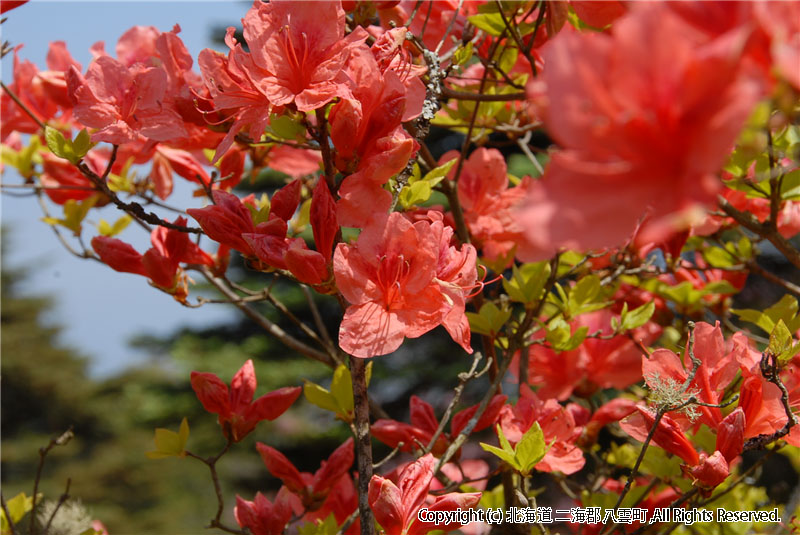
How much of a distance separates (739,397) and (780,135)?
39 cm

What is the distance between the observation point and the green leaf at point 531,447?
777 millimetres

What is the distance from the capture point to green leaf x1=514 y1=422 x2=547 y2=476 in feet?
2.55

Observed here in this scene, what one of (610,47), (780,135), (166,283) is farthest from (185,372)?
(610,47)

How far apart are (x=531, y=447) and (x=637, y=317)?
335 millimetres

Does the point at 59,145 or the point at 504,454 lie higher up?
the point at 59,145

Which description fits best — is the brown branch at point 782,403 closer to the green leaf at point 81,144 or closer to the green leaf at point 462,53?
the green leaf at point 462,53

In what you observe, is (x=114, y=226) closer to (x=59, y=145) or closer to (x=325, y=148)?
(x=59, y=145)

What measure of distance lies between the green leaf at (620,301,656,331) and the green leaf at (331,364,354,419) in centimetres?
42

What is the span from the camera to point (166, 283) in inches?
38.7

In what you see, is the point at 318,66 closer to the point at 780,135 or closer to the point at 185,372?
the point at 780,135

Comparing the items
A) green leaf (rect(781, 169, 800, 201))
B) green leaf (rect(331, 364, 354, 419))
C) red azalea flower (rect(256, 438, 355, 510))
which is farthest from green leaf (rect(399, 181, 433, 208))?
green leaf (rect(781, 169, 800, 201))

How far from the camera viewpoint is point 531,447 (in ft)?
2.56

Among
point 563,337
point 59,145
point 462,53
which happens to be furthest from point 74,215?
point 563,337

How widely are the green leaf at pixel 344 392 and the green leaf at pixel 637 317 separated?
16.6 inches
